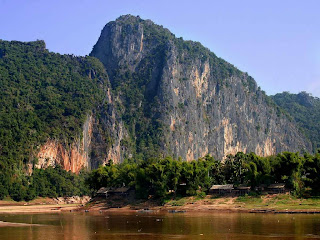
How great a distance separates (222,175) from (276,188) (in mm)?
17617

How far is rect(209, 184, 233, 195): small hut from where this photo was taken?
333ft

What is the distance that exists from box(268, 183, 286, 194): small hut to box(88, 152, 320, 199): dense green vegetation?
1.18m

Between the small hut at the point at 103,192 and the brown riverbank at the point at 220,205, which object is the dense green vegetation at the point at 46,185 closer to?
the small hut at the point at 103,192

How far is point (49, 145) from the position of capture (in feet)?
571

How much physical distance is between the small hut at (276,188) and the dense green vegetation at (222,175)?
118 cm

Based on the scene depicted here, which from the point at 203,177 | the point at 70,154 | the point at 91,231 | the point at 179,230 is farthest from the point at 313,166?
the point at 70,154

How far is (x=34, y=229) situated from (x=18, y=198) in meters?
78.6

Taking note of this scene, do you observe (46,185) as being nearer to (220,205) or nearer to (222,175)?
(222,175)

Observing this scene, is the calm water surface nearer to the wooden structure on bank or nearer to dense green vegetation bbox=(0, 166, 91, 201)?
the wooden structure on bank

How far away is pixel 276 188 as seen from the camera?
317 ft

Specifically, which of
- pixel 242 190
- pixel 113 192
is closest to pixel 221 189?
pixel 242 190

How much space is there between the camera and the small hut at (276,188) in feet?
315

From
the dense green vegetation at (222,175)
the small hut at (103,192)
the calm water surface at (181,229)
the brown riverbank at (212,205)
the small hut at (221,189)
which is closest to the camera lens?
the calm water surface at (181,229)

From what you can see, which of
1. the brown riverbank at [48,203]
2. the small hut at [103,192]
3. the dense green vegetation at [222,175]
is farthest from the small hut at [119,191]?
the brown riverbank at [48,203]
